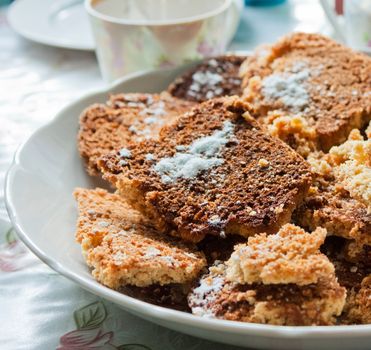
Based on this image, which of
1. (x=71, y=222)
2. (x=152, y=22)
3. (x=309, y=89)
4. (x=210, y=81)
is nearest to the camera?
(x=71, y=222)

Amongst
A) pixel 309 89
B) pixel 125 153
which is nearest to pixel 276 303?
pixel 125 153

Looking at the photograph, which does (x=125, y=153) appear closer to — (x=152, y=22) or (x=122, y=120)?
(x=122, y=120)

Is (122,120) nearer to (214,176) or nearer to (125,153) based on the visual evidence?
(125,153)

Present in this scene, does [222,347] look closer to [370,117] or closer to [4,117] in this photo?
[370,117]

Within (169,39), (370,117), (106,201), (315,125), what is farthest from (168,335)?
(169,39)

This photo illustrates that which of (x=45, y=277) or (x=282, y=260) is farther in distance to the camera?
(x=45, y=277)

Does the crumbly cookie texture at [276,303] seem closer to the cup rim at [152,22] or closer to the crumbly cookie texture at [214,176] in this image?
the crumbly cookie texture at [214,176]

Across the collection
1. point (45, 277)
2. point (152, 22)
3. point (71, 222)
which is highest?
point (152, 22)

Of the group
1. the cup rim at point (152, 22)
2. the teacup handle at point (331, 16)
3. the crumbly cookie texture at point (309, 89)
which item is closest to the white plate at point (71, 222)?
the cup rim at point (152, 22)

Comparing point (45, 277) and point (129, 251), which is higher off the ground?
point (129, 251)

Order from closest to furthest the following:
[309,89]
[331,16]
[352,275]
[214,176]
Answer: [352,275]
[214,176]
[309,89]
[331,16]
